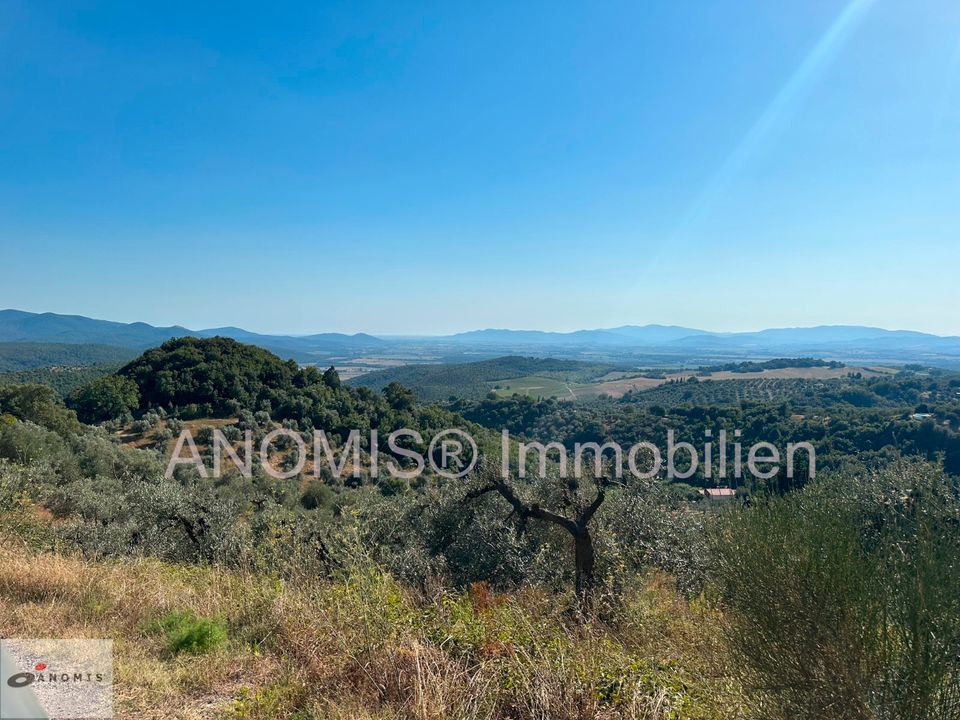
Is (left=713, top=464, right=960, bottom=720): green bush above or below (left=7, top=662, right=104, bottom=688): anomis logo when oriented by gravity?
above

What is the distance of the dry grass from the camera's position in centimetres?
288

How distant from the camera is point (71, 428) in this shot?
23578 millimetres

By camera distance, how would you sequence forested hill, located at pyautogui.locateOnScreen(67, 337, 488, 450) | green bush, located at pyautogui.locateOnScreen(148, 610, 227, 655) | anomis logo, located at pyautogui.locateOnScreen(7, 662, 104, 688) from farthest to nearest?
forested hill, located at pyautogui.locateOnScreen(67, 337, 488, 450) < green bush, located at pyautogui.locateOnScreen(148, 610, 227, 655) < anomis logo, located at pyautogui.locateOnScreen(7, 662, 104, 688)

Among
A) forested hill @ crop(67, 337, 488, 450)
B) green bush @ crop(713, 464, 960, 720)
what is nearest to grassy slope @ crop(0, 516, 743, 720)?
green bush @ crop(713, 464, 960, 720)

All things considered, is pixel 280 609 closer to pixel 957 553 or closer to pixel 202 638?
pixel 202 638

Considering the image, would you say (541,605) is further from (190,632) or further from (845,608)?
(190,632)

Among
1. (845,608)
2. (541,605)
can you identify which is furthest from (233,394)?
(845,608)

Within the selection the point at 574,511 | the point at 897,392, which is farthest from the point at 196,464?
the point at 897,392

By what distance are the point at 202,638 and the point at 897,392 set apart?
78448mm

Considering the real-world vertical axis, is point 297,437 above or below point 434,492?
below

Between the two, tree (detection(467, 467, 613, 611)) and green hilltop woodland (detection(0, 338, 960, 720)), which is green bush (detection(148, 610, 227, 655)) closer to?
green hilltop woodland (detection(0, 338, 960, 720))

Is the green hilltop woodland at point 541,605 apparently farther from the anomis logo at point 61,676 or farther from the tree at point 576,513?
the anomis logo at point 61,676

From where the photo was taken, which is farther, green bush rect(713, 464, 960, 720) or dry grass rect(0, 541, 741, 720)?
dry grass rect(0, 541, 741, 720)

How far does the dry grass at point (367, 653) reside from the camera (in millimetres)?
2881
